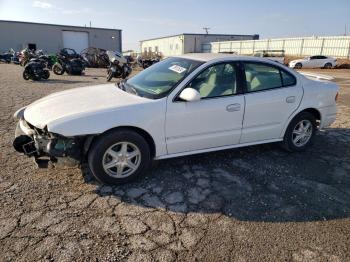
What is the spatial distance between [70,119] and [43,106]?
2.85 feet

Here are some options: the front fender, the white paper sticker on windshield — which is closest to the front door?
the front fender

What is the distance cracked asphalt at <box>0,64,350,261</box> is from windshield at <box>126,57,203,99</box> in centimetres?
106

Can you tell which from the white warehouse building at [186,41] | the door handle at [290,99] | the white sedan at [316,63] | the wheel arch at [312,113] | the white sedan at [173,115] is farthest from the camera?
the white warehouse building at [186,41]

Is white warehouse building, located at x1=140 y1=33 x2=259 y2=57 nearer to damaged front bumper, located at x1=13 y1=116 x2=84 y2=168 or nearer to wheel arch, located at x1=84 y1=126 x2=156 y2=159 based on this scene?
wheel arch, located at x1=84 y1=126 x2=156 y2=159

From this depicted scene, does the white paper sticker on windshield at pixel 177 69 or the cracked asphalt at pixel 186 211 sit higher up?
the white paper sticker on windshield at pixel 177 69

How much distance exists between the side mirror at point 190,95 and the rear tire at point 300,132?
192 cm

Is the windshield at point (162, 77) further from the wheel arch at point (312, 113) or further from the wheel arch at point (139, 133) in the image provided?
the wheel arch at point (312, 113)

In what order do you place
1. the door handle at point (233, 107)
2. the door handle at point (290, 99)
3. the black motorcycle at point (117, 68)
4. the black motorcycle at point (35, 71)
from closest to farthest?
the door handle at point (233, 107) → the door handle at point (290, 99) → the black motorcycle at point (35, 71) → the black motorcycle at point (117, 68)

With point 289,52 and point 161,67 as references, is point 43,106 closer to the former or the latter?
point 161,67

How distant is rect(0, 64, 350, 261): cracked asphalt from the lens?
2740 millimetres

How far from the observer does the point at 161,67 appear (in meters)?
4.73

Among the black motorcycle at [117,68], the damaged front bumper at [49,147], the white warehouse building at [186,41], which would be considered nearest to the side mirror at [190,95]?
the damaged front bumper at [49,147]

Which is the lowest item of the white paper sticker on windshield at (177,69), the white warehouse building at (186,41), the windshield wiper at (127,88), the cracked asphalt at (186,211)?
the cracked asphalt at (186,211)

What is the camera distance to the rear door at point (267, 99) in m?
4.43
